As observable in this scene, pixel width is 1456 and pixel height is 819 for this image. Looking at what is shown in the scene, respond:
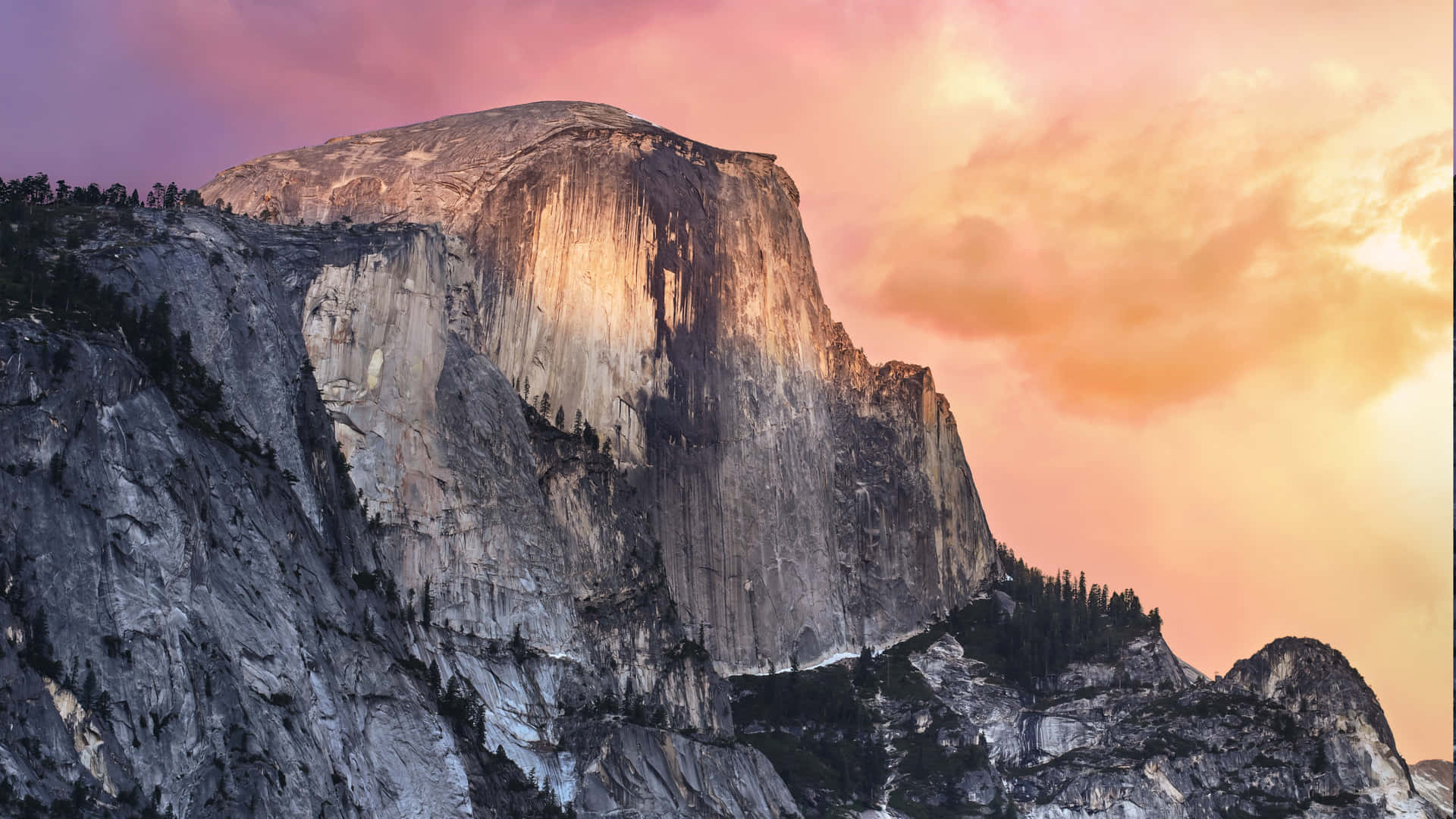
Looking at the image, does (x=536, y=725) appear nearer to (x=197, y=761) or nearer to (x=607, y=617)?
(x=607, y=617)

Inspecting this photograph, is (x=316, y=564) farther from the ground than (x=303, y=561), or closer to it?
farther from the ground

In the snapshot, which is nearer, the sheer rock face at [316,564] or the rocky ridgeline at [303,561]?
the rocky ridgeline at [303,561]

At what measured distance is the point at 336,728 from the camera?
13338 centimetres

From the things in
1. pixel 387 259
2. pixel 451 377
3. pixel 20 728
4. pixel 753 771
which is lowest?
pixel 20 728

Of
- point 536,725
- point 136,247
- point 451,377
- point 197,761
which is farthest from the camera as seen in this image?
point 451,377

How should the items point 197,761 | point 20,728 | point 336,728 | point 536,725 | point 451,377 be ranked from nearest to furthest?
point 20,728 → point 197,761 → point 336,728 → point 536,725 → point 451,377

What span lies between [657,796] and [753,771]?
788 inches

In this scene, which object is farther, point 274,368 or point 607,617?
point 607,617

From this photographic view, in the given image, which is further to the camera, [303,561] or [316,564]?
[316,564]

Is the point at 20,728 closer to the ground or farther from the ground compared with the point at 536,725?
closer to the ground

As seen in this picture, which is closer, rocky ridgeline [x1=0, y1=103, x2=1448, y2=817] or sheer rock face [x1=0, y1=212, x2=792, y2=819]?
rocky ridgeline [x1=0, y1=103, x2=1448, y2=817]

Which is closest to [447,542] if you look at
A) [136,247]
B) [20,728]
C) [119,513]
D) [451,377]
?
[451,377]

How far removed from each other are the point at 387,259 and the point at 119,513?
69.2m

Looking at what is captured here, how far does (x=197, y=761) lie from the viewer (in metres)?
116
